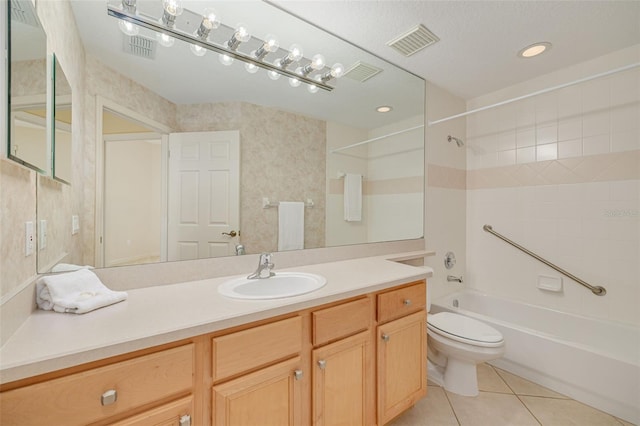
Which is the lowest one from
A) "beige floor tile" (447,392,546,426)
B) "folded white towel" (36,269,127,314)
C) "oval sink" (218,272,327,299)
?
"beige floor tile" (447,392,546,426)

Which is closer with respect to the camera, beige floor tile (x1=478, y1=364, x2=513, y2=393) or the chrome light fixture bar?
the chrome light fixture bar

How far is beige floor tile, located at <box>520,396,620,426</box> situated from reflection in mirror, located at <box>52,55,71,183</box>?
273 centimetres

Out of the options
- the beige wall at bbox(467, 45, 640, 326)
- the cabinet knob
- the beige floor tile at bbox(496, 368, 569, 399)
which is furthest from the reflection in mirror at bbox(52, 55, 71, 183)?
the beige wall at bbox(467, 45, 640, 326)

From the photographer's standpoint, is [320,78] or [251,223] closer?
[251,223]

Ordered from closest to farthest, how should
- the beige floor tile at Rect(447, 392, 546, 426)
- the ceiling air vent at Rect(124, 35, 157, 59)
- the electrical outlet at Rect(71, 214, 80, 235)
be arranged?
the electrical outlet at Rect(71, 214, 80, 235) < the ceiling air vent at Rect(124, 35, 157, 59) < the beige floor tile at Rect(447, 392, 546, 426)

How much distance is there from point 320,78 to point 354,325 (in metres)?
1.50

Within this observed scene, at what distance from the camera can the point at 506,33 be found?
5.50 ft

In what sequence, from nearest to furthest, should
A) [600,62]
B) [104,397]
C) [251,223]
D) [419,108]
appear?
→ 1. [104,397]
2. [251,223]
3. [600,62]
4. [419,108]

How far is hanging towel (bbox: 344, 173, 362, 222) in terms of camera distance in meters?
1.90

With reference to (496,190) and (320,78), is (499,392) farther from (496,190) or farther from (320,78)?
(320,78)

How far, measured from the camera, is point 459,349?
163cm

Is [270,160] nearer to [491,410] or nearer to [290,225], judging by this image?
[290,225]

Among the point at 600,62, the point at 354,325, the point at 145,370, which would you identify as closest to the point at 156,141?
the point at 145,370

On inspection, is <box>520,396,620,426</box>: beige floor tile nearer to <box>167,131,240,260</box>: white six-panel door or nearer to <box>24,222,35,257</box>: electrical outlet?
<box>167,131,240,260</box>: white six-panel door
